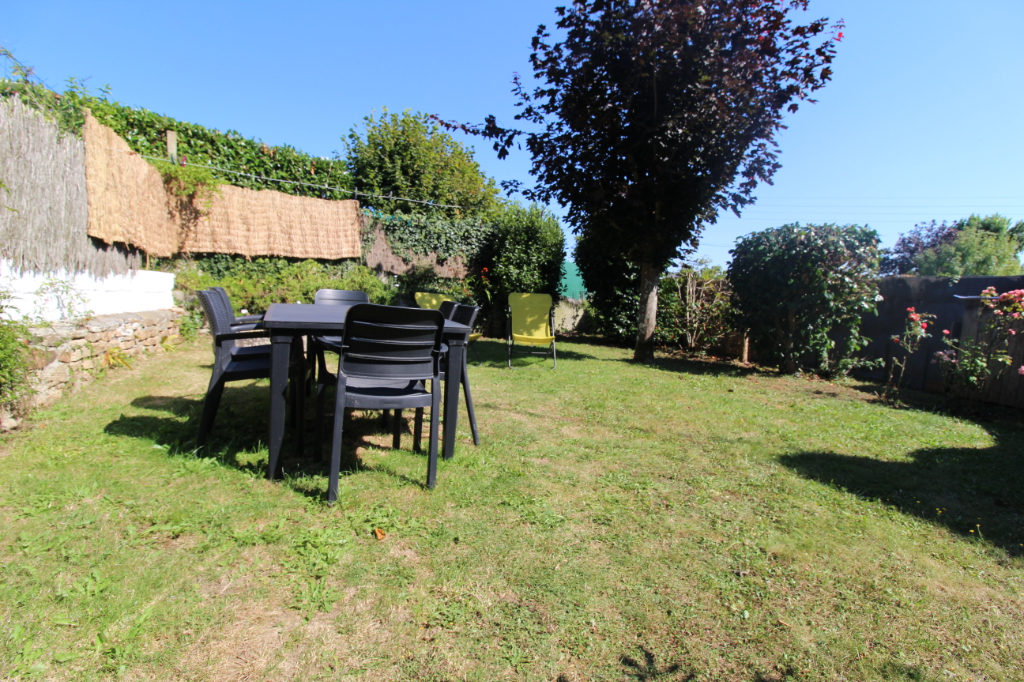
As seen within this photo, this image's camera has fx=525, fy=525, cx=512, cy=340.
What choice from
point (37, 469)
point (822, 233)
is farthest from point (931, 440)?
point (37, 469)

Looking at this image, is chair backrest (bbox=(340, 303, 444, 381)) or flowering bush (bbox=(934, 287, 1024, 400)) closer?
chair backrest (bbox=(340, 303, 444, 381))

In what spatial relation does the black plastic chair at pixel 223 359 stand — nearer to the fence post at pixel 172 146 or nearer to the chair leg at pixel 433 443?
the chair leg at pixel 433 443

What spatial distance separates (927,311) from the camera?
6297mm

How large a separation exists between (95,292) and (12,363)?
2.90m

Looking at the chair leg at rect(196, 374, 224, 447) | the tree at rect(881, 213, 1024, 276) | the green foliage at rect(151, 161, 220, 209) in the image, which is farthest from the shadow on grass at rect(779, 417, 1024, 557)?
the tree at rect(881, 213, 1024, 276)

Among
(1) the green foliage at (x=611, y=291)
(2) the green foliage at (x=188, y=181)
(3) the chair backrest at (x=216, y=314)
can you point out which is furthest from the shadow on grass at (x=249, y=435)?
(1) the green foliage at (x=611, y=291)

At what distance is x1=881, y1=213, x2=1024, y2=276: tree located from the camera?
27.2m

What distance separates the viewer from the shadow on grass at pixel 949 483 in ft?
8.57

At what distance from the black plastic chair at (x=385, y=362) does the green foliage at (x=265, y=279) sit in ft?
18.6

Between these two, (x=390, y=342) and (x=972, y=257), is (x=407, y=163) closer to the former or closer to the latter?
(x=390, y=342)

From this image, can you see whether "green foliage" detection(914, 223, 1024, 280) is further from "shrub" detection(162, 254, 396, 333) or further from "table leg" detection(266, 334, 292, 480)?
"table leg" detection(266, 334, 292, 480)

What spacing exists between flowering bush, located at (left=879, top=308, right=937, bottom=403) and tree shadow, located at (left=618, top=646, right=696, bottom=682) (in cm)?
521

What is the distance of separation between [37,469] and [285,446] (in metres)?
A: 1.17

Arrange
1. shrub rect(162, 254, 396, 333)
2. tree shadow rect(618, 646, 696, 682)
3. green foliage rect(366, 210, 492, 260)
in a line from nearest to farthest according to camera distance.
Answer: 1. tree shadow rect(618, 646, 696, 682)
2. shrub rect(162, 254, 396, 333)
3. green foliage rect(366, 210, 492, 260)
